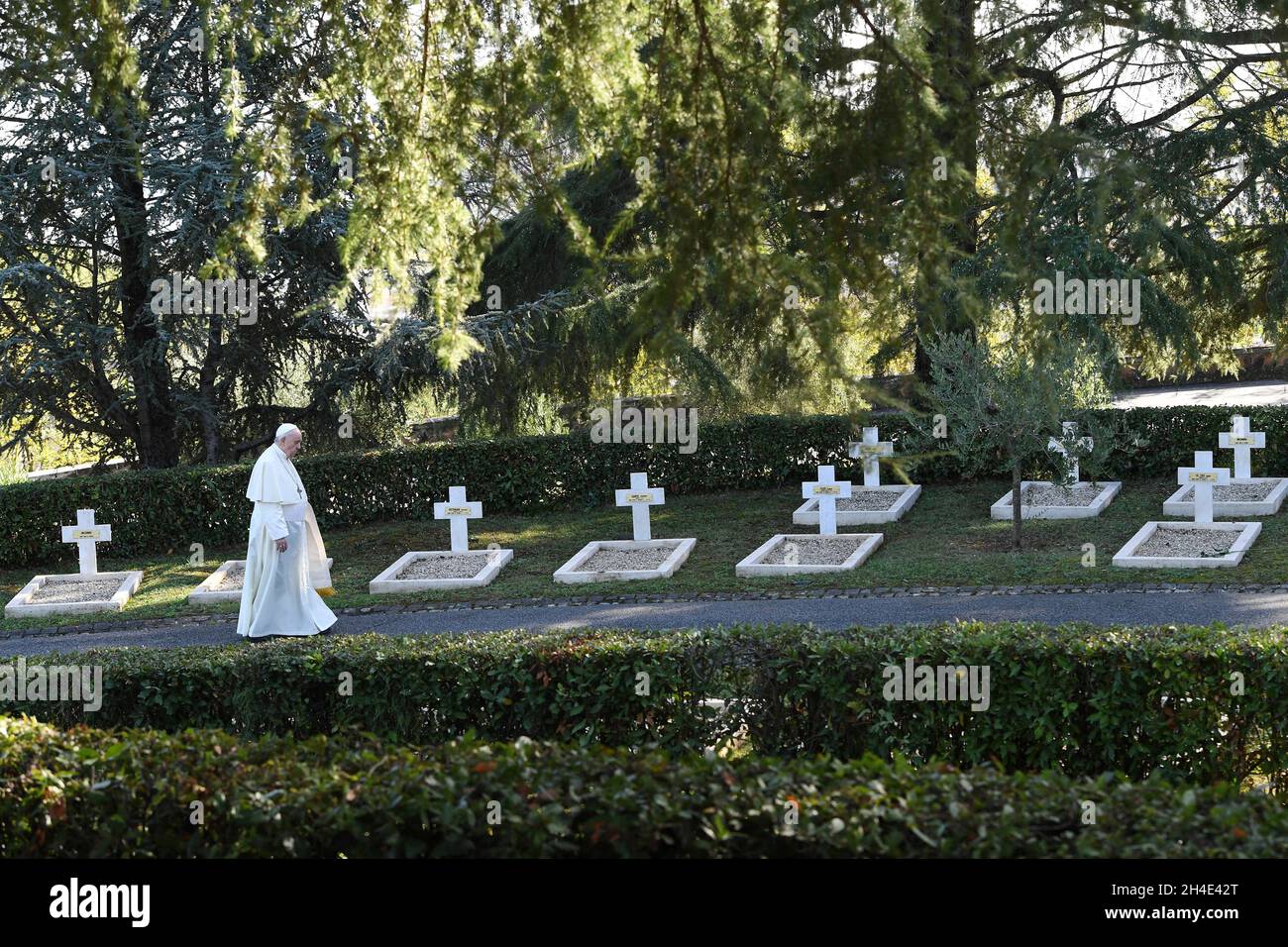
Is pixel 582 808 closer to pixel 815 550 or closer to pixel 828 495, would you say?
pixel 815 550

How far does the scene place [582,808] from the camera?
13.5 feet

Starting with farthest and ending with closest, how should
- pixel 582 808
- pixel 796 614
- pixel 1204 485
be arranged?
pixel 1204 485, pixel 796 614, pixel 582 808

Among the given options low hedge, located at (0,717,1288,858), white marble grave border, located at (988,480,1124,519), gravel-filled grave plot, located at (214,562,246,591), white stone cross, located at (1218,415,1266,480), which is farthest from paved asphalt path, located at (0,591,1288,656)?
low hedge, located at (0,717,1288,858)

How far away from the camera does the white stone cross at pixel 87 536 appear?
14406 mm

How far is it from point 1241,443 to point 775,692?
36.5ft

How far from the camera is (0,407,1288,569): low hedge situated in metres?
15.7

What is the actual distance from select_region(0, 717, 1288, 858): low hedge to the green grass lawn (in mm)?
7933

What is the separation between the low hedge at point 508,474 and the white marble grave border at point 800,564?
1699 mm

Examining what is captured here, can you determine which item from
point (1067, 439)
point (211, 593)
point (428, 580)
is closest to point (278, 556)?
point (428, 580)

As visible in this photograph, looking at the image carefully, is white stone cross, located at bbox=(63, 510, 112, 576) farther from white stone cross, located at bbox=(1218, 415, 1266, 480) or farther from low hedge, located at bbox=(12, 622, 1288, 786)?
white stone cross, located at bbox=(1218, 415, 1266, 480)

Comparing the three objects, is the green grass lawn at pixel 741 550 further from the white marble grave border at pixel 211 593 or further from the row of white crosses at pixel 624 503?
the row of white crosses at pixel 624 503

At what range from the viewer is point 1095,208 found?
482 cm

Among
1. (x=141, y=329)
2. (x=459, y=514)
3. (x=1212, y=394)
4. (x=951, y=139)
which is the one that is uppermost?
(x=141, y=329)
